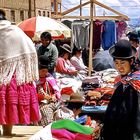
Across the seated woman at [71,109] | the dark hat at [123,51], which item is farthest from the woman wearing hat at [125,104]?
the seated woman at [71,109]

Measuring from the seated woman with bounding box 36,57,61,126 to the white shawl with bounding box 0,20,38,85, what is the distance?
3.37ft

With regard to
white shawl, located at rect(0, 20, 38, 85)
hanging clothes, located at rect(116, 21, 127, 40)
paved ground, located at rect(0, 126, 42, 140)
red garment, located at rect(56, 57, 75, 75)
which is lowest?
paved ground, located at rect(0, 126, 42, 140)

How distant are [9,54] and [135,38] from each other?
306 centimetres

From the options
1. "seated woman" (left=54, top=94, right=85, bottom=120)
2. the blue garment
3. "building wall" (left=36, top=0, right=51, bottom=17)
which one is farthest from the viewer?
"building wall" (left=36, top=0, right=51, bottom=17)

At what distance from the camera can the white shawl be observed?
591cm

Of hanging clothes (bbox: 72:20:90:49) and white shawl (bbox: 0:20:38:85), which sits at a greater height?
white shawl (bbox: 0:20:38:85)

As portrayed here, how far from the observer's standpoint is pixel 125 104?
4051mm

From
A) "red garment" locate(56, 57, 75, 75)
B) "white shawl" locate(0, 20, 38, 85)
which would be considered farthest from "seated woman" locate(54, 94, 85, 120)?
"red garment" locate(56, 57, 75, 75)

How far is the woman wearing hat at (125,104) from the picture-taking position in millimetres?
4039

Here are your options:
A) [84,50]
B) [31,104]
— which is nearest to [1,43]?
[31,104]

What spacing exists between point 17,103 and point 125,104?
7.21 ft

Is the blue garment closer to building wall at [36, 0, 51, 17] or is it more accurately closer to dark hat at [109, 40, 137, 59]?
dark hat at [109, 40, 137, 59]

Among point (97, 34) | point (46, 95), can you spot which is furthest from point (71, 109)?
point (97, 34)

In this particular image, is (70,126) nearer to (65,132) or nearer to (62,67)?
(65,132)
